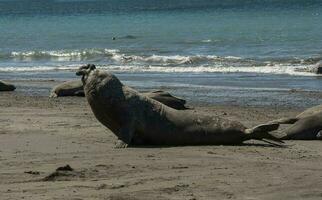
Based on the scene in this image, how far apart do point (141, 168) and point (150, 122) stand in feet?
7.43

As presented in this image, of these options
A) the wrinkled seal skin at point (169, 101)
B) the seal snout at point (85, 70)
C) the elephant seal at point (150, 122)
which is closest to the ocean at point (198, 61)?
the wrinkled seal skin at point (169, 101)

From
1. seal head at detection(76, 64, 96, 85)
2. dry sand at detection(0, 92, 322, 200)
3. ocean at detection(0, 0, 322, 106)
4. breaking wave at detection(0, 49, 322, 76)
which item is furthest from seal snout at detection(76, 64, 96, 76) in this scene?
→ breaking wave at detection(0, 49, 322, 76)

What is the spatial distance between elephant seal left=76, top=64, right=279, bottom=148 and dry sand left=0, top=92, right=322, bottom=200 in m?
0.25

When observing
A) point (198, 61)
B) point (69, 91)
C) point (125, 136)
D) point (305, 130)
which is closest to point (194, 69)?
point (198, 61)

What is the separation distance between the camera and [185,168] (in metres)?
8.42

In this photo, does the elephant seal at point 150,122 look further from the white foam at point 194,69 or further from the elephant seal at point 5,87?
the white foam at point 194,69

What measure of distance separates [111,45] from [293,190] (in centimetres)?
3442

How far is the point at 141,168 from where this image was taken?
8.39m

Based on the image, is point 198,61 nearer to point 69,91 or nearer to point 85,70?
point 69,91

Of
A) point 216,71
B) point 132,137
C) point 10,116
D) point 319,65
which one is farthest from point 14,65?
point 132,137

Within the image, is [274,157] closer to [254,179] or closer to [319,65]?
[254,179]

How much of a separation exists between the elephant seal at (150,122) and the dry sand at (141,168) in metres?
0.25

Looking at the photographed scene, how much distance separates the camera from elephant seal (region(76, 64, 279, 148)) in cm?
1047

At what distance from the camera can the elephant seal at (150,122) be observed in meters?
10.5
